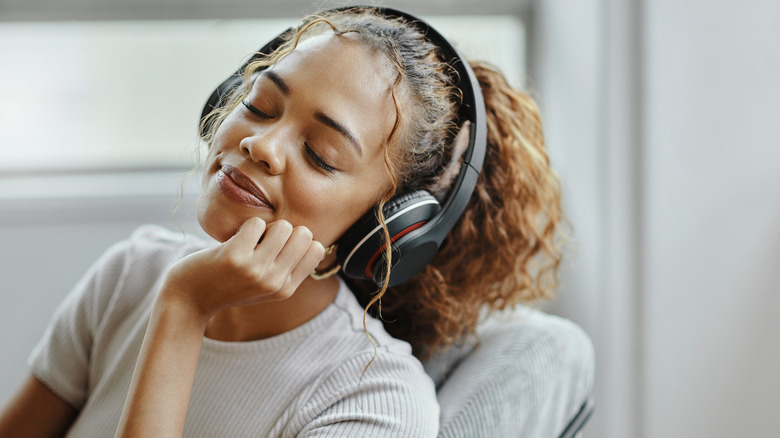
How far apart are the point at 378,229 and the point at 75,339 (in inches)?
24.1

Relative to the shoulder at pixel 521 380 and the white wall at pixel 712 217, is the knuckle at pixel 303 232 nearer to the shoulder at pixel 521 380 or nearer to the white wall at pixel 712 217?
the shoulder at pixel 521 380

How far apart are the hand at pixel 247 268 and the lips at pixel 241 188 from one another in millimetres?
34

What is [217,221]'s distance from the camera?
853 mm

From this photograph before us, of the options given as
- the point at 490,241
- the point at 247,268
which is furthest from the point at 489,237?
the point at 247,268

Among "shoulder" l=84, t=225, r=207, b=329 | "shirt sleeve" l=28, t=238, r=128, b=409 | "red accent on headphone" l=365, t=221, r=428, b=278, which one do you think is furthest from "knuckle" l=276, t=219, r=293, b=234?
"shirt sleeve" l=28, t=238, r=128, b=409

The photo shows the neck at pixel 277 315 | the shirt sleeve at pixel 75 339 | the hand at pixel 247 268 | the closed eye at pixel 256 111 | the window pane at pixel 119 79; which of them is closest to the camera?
the hand at pixel 247 268

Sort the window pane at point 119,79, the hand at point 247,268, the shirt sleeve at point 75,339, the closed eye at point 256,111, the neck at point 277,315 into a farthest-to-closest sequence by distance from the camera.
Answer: the window pane at point 119,79
the shirt sleeve at point 75,339
the neck at point 277,315
the closed eye at point 256,111
the hand at point 247,268

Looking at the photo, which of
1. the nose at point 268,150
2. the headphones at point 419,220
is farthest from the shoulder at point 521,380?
the nose at point 268,150

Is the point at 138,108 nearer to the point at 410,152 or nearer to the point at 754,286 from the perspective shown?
the point at 410,152

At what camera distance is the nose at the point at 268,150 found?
0.83m

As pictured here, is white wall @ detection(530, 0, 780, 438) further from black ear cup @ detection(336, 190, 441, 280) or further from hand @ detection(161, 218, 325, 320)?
hand @ detection(161, 218, 325, 320)

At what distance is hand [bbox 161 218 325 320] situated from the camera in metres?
0.79

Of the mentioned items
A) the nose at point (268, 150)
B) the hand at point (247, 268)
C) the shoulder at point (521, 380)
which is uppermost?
the nose at point (268, 150)

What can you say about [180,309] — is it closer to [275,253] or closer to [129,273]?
[275,253]
